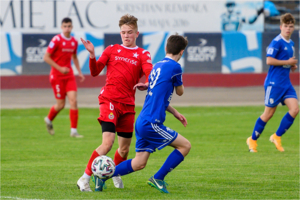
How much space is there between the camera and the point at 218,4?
26.4 m

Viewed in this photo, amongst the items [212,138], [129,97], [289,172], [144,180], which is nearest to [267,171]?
[289,172]

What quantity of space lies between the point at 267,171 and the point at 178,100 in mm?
11387

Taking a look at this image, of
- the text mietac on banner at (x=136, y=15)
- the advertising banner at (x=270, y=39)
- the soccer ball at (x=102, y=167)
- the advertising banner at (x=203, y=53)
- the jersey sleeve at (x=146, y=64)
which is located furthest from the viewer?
the text mietac on banner at (x=136, y=15)

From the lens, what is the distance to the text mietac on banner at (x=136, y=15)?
2519cm

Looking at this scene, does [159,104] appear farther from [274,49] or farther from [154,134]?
[274,49]

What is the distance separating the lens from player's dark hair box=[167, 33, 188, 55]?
5449 mm

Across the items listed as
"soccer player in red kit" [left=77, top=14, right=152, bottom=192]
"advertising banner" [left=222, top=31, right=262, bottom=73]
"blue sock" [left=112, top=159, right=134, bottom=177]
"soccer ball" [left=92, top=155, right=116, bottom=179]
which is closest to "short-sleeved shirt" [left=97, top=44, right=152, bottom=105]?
"soccer player in red kit" [left=77, top=14, right=152, bottom=192]

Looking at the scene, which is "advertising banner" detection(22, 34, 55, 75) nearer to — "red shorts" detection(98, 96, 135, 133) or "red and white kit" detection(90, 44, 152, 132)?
"red and white kit" detection(90, 44, 152, 132)

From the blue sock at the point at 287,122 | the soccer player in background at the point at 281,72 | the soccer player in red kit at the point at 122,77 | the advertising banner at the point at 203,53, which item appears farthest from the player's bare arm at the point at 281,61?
the advertising banner at the point at 203,53

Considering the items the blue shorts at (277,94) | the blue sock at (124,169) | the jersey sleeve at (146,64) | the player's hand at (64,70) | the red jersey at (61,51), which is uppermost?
the jersey sleeve at (146,64)

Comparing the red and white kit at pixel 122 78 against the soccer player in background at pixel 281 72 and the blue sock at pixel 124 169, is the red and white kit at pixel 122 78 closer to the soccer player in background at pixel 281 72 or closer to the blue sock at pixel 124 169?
the blue sock at pixel 124 169

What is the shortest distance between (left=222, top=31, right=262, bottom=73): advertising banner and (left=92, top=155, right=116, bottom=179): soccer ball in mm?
17762

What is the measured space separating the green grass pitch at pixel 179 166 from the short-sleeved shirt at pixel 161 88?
34.3 inches

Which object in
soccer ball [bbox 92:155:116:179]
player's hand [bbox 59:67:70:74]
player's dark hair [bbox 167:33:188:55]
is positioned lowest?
soccer ball [bbox 92:155:116:179]
